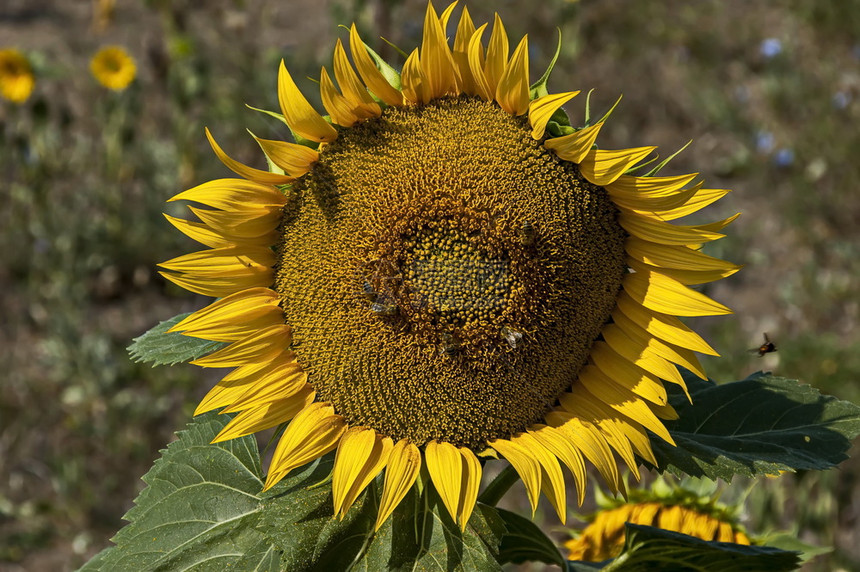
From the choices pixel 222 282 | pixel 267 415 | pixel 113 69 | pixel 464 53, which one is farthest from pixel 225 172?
pixel 464 53

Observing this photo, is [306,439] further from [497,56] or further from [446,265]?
[497,56]

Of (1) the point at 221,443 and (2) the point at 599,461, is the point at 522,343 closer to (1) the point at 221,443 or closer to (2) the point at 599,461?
(2) the point at 599,461

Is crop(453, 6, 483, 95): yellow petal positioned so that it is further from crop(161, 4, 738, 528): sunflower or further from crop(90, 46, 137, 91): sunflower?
crop(90, 46, 137, 91): sunflower

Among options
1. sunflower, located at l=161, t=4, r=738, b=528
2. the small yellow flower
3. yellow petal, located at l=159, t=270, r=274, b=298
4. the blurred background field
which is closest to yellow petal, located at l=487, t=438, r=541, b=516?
sunflower, located at l=161, t=4, r=738, b=528

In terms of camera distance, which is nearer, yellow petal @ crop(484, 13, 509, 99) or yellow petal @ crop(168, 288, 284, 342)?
yellow petal @ crop(484, 13, 509, 99)

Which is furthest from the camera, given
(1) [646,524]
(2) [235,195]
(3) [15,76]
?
(3) [15,76]

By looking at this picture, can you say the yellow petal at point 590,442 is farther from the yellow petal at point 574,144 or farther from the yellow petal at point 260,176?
the yellow petal at point 260,176
